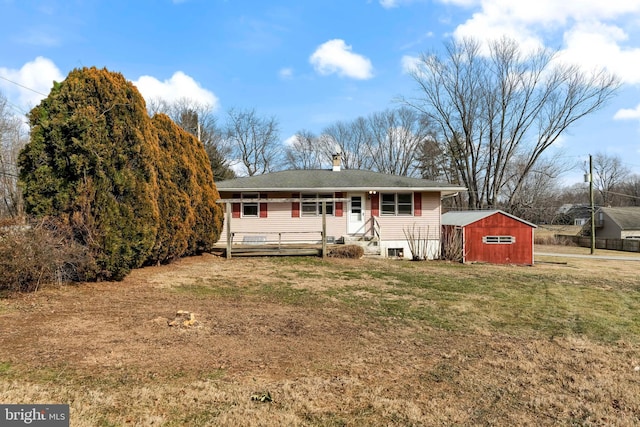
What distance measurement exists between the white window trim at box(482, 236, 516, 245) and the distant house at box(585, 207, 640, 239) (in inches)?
1098

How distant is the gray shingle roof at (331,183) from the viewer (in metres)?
15.7

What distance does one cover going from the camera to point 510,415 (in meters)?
3.02

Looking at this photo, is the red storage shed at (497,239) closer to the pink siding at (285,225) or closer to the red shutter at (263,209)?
the pink siding at (285,225)

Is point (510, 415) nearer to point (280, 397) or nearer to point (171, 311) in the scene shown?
point (280, 397)

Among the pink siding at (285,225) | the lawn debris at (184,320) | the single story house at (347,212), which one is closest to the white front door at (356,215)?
the single story house at (347,212)

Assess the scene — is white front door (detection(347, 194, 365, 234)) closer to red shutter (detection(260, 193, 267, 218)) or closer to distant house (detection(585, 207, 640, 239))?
red shutter (detection(260, 193, 267, 218))

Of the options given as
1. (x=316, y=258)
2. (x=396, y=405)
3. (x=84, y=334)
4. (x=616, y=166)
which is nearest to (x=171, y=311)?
(x=84, y=334)

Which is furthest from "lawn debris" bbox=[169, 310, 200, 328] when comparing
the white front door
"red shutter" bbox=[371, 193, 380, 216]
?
"red shutter" bbox=[371, 193, 380, 216]

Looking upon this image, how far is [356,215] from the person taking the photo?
16.4m

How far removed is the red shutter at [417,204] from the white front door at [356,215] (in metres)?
2.29

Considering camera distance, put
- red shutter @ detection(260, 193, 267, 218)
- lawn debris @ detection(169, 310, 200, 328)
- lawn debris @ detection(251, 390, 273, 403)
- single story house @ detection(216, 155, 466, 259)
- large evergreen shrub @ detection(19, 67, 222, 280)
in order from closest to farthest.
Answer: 1. lawn debris @ detection(251, 390, 273, 403)
2. lawn debris @ detection(169, 310, 200, 328)
3. large evergreen shrub @ detection(19, 67, 222, 280)
4. single story house @ detection(216, 155, 466, 259)
5. red shutter @ detection(260, 193, 267, 218)

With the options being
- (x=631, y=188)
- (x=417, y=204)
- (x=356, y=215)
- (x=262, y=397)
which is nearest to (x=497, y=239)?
(x=417, y=204)

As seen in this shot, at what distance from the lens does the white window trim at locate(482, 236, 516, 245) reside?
16516mm

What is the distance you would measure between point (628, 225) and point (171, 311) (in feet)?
145
